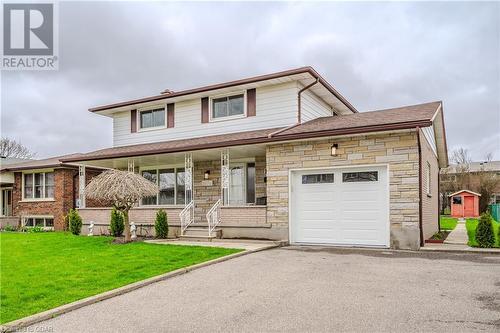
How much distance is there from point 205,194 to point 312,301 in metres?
10.7

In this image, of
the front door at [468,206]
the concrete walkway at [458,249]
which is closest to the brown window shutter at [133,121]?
the concrete walkway at [458,249]

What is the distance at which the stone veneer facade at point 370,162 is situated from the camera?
1025 cm

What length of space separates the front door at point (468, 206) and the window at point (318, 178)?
24.7 m

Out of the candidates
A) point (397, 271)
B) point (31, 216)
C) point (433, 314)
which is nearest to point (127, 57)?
point (31, 216)

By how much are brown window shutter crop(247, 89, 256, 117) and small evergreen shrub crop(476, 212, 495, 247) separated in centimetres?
834

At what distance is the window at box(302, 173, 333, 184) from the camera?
38.1 feet

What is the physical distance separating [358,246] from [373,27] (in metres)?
10.4

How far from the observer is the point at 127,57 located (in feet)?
62.2

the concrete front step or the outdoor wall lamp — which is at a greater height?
the outdoor wall lamp

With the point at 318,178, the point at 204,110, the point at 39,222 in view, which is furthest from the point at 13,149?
the point at 318,178

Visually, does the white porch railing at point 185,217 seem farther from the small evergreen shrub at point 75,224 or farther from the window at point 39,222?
the window at point 39,222

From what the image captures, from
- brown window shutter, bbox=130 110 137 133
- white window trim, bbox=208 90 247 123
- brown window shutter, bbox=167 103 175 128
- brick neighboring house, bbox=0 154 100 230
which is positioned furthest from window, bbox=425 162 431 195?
brick neighboring house, bbox=0 154 100 230

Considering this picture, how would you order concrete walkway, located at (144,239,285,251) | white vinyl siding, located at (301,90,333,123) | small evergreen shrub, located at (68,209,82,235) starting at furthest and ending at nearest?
small evergreen shrub, located at (68,209,82,235) < white vinyl siding, located at (301,90,333,123) < concrete walkway, located at (144,239,285,251)

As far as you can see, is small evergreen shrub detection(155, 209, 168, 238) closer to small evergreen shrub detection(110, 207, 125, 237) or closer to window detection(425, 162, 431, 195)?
small evergreen shrub detection(110, 207, 125, 237)
